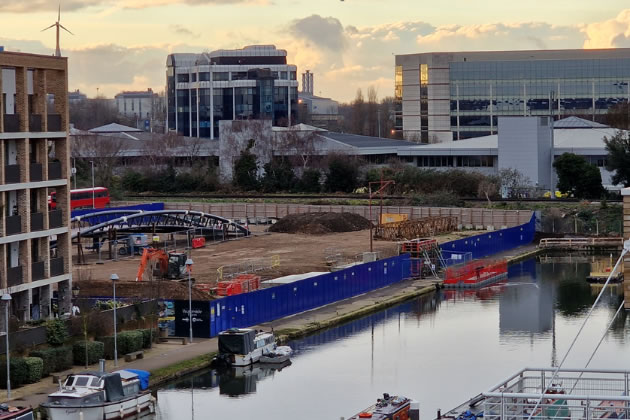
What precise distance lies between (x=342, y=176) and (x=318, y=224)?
82.4 ft

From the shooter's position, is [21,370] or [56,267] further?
[56,267]

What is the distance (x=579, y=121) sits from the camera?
130 metres

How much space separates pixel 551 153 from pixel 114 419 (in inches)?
2981

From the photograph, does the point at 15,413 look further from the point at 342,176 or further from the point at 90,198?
the point at 342,176

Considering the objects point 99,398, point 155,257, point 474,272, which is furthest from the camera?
point 474,272

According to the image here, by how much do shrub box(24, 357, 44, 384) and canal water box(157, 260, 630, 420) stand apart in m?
4.04

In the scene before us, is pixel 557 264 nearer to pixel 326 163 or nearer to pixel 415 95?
pixel 326 163

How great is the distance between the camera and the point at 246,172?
119375 millimetres

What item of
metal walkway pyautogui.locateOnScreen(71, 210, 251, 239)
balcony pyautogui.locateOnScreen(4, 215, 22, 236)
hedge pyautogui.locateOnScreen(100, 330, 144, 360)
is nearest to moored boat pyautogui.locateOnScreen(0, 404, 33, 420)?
hedge pyautogui.locateOnScreen(100, 330, 144, 360)

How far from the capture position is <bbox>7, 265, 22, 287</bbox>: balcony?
46.2m

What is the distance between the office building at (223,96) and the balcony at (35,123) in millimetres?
126769

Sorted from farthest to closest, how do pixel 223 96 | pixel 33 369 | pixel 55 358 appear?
pixel 223 96, pixel 55 358, pixel 33 369

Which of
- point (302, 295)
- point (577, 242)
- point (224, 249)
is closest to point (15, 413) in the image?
point (302, 295)

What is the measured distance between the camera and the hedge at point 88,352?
4403 cm
